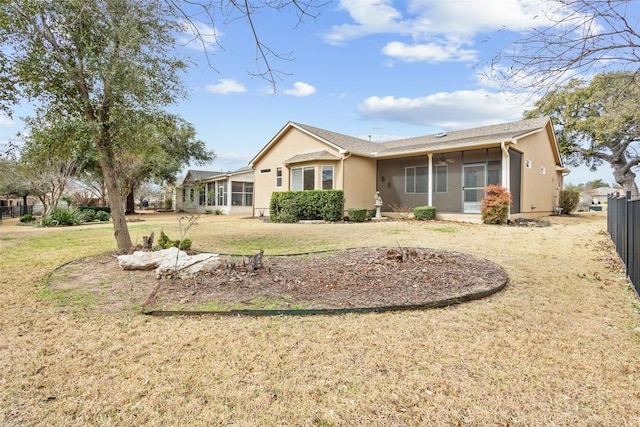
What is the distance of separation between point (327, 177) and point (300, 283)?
11.6m

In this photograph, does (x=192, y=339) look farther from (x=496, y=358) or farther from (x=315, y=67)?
(x=315, y=67)

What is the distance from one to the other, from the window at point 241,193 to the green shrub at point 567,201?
20550 millimetres

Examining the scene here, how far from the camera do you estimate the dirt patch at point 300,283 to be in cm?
416

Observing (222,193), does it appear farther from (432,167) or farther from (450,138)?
(450,138)

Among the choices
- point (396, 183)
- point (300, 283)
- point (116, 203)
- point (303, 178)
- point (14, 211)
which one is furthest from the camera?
point (14, 211)

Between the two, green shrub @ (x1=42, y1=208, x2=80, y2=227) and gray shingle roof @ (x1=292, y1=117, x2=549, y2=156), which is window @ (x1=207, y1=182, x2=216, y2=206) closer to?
green shrub @ (x1=42, y1=208, x2=80, y2=227)

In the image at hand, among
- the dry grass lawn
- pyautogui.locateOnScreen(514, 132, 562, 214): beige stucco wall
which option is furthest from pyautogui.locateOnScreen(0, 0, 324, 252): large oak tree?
pyautogui.locateOnScreen(514, 132, 562, 214): beige stucco wall

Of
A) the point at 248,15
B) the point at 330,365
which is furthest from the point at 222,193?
the point at 330,365

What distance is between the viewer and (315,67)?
5.55 meters

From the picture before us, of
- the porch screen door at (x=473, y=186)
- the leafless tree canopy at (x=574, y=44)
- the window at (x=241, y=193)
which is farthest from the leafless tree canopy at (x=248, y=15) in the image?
the window at (x=241, y=193)

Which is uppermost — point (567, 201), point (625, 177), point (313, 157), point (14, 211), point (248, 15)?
point (313, 157)

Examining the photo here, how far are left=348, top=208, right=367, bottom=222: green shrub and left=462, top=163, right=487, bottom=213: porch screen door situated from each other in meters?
4.30

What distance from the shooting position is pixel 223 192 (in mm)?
26328

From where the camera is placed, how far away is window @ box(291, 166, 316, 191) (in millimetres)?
16719
